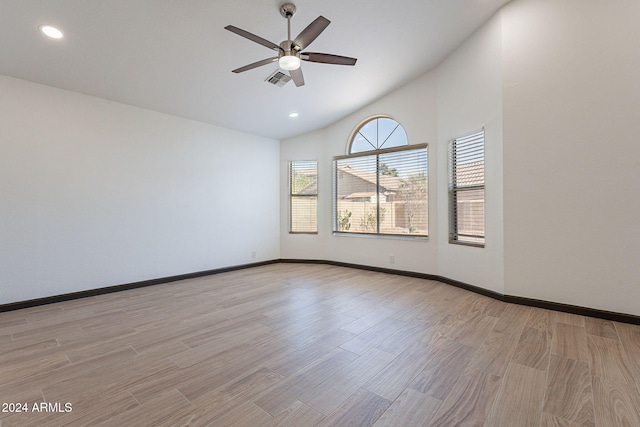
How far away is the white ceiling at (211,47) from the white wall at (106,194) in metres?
0.34

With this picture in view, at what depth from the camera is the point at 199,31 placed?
2.86 metres

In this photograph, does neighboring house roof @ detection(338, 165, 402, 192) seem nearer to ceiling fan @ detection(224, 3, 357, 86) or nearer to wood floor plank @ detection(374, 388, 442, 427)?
ceiling fan @ detection(224, 3, 357, 86)

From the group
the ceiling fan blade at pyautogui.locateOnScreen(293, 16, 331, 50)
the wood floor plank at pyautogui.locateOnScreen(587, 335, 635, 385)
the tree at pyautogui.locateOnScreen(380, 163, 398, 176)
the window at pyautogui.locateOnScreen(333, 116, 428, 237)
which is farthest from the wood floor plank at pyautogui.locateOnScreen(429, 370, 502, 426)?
the tree at pyautogui.locateOnScreen(380, 163, 398, 176)

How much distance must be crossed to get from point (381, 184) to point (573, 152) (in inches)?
111

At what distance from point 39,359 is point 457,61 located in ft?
18.9

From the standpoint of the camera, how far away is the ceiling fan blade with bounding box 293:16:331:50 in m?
2.27

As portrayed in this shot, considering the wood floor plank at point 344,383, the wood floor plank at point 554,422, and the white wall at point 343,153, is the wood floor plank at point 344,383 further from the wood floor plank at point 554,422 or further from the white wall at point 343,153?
the white wall at point 343,153

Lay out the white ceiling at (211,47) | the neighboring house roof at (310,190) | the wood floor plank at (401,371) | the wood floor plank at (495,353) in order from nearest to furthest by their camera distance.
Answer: the wood floor plank at (401,371) → the wood floor plank at (495,353) → the white ceiling at (211,47) → the neighboring house roof at (310,190)

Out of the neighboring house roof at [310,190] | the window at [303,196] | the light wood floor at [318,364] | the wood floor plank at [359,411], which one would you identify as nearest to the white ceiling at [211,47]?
the window at [303,196]

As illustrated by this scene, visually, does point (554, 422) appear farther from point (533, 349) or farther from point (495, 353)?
point (533, 349)

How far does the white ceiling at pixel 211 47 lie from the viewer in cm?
258

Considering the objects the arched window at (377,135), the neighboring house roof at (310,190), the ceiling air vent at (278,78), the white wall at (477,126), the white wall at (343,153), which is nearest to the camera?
the ceiling air vent at (278,78)

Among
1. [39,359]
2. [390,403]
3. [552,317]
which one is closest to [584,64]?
[552,317]

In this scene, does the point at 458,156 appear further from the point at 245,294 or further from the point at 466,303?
the point at 245,294
